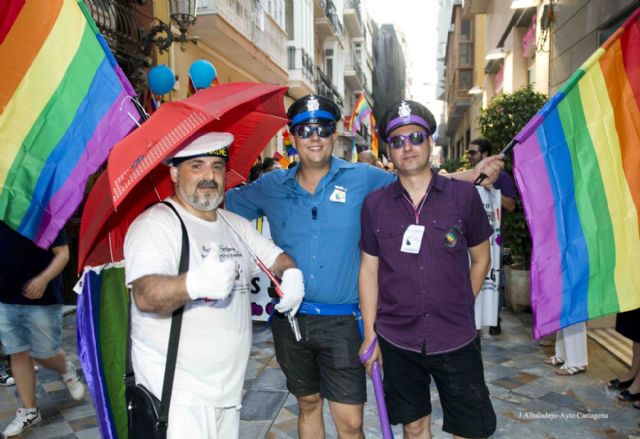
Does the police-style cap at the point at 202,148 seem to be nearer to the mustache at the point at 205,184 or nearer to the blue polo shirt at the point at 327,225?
the mustache at the point at 205,184

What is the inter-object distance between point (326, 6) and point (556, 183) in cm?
2289

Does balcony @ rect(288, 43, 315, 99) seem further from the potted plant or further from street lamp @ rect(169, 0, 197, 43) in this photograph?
the potted plant

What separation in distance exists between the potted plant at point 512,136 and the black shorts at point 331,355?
4368 millimetres

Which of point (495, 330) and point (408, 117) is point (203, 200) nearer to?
point (408, 117)

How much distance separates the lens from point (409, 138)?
9.25 ft

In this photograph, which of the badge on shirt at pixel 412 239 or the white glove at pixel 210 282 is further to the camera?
the badge on shirt at pixel 412 239

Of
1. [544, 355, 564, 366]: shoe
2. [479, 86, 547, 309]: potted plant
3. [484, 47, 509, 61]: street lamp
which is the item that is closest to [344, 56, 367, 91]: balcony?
[484, 47, 509, 61]: street lamp

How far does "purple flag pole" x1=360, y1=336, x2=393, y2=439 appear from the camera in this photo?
281 centimetres

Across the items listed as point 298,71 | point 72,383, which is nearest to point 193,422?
point 72,383

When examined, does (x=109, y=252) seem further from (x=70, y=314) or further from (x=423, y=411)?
(x=70, y=314)

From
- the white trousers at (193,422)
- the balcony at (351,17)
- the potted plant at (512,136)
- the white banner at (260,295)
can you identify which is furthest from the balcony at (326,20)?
the white trousers at (193,422)

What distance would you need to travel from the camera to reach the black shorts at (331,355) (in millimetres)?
2990

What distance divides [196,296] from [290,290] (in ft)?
2.08

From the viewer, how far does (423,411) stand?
9.45 ft
